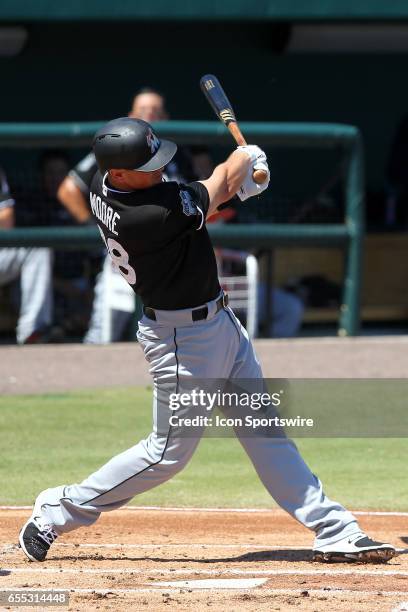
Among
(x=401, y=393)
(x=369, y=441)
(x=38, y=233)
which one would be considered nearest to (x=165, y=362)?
(x=369, y=441)

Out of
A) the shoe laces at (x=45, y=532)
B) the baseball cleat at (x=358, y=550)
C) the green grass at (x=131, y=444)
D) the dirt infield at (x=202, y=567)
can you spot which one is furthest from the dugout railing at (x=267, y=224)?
the baseball cleat at (x=358, y=550)

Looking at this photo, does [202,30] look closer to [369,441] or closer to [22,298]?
[22,298]

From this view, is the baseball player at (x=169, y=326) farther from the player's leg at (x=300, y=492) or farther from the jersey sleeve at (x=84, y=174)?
the jersey sleeve at (x=84, y=174)

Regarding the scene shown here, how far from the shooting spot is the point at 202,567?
470 centimetres

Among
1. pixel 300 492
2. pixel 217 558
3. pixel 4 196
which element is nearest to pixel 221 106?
pixel 300 492

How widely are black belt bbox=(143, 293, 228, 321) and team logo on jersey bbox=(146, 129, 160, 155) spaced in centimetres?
60

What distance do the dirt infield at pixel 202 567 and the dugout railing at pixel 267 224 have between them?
3.42m

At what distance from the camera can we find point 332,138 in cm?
902

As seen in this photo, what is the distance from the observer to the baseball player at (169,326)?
4457 millimetres

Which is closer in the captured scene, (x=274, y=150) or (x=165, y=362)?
(x=165, y=362)

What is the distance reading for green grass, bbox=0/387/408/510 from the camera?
19.5ft

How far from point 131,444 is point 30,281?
234 centimetres

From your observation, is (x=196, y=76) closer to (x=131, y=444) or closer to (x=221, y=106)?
(x=131, y=444)

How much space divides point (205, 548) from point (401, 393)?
3.17 meters
